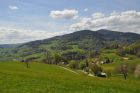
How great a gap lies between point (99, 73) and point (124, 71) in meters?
21.1

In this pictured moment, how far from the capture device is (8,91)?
27750 mm

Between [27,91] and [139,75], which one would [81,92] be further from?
[139,75]

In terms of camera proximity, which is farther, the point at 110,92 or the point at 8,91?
the point at 110,92

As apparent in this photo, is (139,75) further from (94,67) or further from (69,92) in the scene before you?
(69,92)

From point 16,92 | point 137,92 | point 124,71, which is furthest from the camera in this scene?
point 124,71

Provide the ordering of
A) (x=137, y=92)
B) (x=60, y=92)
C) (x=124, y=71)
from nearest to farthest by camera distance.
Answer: (x=60, y=92), (x=137, y=92), (x=124, y=71)

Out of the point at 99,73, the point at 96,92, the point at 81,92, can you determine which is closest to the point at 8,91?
the point at 81,92

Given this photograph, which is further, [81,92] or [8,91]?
[81,92]

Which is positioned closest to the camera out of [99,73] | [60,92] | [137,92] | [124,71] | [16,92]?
[16,92]

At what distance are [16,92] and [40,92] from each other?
8.38 feet

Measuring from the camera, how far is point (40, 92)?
92.0ft

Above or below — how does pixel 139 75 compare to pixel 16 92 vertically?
below

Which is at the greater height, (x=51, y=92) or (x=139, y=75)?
(x=51, y=92)

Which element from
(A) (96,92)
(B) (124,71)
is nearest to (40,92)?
(A) (96,92)
